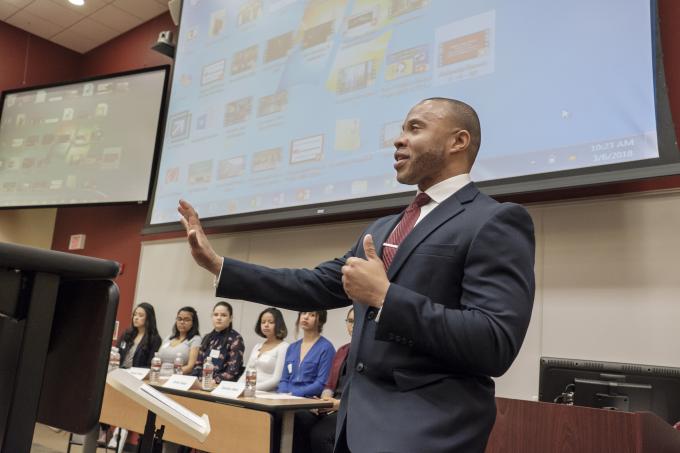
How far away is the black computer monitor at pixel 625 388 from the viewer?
1.99 metres

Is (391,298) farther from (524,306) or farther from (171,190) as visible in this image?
(171,190)

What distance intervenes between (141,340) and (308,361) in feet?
7.10

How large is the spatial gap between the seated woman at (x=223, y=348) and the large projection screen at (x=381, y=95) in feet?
2.63

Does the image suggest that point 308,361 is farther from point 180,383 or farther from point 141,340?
point 141,340

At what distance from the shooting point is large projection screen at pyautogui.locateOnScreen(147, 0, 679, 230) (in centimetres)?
309

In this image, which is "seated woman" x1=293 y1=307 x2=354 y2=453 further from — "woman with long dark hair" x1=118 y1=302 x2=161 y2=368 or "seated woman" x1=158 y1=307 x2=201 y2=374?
"woman with long dark hair" x1=118 y1=302 x2=161 y2=368

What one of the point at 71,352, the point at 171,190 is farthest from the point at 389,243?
the point at 171,190

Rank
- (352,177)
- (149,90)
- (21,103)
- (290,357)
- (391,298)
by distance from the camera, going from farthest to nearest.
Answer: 1. (21,103)
2. (149,90)
3. (290,357)
4. (352,177)
5. (391,298)

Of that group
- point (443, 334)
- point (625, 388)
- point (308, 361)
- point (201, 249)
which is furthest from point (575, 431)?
point (308, 361)

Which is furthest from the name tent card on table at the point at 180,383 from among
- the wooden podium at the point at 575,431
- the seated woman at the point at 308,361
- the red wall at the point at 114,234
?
the red wall at the point at 114,234

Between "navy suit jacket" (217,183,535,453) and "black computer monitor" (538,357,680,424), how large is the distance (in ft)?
2.83

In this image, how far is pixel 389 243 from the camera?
1.57 meters

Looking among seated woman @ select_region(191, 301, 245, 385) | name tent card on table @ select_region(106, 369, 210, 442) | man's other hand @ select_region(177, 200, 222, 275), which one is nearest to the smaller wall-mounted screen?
seated woman @ select_region(191, 301, 245, 385)

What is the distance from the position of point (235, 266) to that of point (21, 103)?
6.85 m
